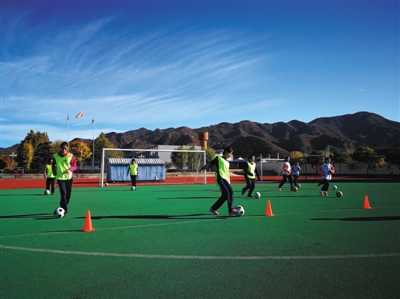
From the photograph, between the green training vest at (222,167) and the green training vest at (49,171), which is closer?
the green training vest at (222,167)

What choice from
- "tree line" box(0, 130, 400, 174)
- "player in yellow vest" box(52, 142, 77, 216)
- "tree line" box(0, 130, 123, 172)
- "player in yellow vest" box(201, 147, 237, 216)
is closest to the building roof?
"tree line" box(0, 130, 400, 174)

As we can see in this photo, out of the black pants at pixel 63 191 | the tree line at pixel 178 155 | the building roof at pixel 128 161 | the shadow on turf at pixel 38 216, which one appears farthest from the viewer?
the tree line at pixel 178 155

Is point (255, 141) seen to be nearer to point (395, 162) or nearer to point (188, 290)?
point (395, 162)

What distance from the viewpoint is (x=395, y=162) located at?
50.4 m

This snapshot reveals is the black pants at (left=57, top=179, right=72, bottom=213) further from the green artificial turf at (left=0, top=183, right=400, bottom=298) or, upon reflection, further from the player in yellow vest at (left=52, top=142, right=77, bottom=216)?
the green artificial turf at (left=0, top=183, right=400, bottom=298)

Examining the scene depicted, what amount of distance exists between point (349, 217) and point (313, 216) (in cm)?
94

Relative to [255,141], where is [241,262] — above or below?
below

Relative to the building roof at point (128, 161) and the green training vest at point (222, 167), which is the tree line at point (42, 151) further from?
the green training vest at point (222, 167)

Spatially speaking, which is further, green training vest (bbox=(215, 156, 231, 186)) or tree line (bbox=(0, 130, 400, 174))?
tree line (bbox=(0, 130, 400, 174))

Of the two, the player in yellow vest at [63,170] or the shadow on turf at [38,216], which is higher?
the player in yellow vest at [63,170]

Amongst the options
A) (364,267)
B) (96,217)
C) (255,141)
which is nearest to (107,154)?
(96,217)

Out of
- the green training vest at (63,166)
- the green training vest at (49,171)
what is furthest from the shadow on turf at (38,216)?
the green training vest at (49,171)

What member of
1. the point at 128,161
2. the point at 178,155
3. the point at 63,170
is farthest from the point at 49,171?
the point at 178,155

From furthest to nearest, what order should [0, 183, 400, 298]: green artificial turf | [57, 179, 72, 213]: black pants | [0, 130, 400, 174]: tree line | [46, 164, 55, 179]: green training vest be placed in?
[0, 130, 400, 174]: tree line, [46, 164, 55, 179]: green training vest, [57, 179, 72, 213]: black pants, [0, 183, 400, 298]: green artificial turf
